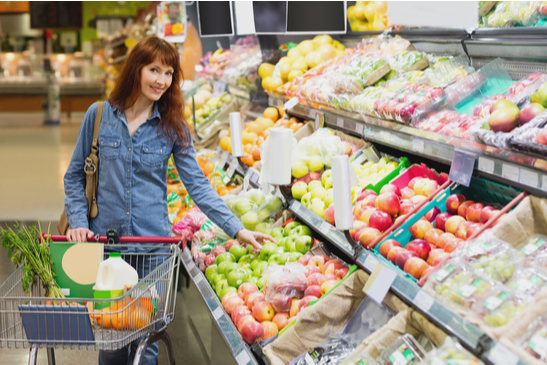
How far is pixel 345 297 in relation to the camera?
84.4 inches

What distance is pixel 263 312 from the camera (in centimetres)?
230

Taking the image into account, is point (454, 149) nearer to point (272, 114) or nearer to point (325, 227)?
point (325, 227)

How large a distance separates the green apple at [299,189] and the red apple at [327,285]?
2.36ft

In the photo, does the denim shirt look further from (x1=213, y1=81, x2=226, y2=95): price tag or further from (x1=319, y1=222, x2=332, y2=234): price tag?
(x1=213, y1=81, x2=226, y2=95): price tag

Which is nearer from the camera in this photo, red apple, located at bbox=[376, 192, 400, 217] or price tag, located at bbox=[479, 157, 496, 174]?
price tag, located at bbox=[479, 157, 496, 174]

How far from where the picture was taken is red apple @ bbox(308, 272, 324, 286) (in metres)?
2.35

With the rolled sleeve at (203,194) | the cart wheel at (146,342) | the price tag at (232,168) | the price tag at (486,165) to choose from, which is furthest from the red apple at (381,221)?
the price tag at (232,168)

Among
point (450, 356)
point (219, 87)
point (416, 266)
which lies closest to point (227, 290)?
point (416, 266)

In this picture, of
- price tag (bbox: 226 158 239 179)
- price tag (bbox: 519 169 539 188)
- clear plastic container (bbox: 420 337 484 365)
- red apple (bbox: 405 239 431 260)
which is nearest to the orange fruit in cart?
price tag (bbox: 226 158 239 179)

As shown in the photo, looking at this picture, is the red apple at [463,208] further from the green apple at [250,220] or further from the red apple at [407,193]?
the green apple at [250,220]

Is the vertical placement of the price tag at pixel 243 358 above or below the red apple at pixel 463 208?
below

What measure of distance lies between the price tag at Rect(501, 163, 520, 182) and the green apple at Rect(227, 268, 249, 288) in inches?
54.8

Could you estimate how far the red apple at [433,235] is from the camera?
1.96 meters

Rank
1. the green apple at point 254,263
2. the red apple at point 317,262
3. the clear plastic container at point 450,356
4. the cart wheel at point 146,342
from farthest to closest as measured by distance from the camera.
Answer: the green apple at point 254,263
the red apple at point 317,262
the cart wheel at point 146,342
the clear plastic container at point 450,356
